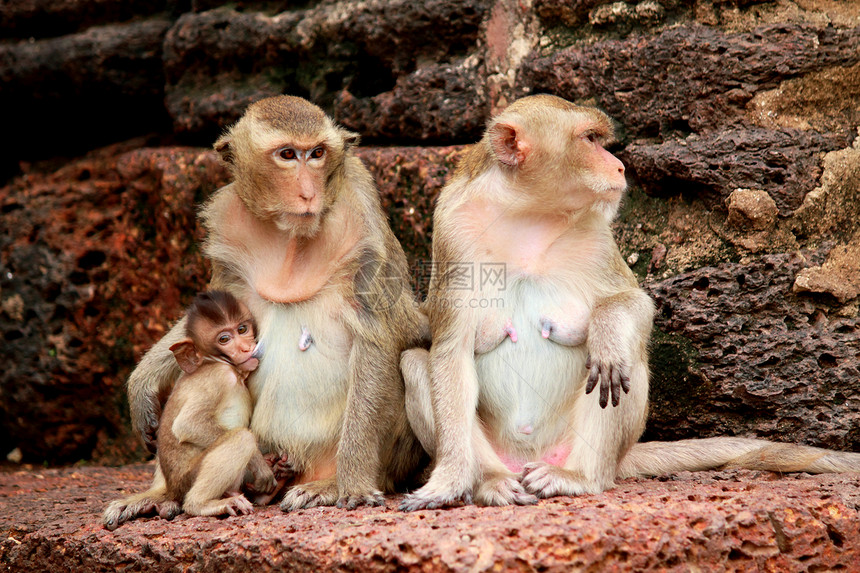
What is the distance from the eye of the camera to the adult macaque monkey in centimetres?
405

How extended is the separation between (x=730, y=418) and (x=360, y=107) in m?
2.58

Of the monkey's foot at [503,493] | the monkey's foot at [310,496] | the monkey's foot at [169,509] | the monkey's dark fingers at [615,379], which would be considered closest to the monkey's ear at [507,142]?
the monkey's dark fingers at [615,379]

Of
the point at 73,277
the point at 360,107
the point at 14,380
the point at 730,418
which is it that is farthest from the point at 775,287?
Answer: the point at 14,380

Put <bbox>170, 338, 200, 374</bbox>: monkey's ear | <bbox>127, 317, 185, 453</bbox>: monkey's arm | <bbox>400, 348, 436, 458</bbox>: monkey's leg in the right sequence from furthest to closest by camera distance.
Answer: <bbox>127, 317, 185, 453</bbox>: monkey's arm < <bbox>170, 338, 200, 374</bbox>: monkey's ear < <bbox>400, 348, 436, 458</bbox>: monkey's leg

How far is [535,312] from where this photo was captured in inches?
A: 159

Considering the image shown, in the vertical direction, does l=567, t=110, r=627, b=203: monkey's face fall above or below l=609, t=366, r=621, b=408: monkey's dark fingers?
above

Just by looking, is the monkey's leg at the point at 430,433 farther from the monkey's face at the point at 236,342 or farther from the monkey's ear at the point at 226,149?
the monkey's ear at the point at 226,149

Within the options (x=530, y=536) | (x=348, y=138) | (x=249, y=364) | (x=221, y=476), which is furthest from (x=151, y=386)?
(x=530, y=536)

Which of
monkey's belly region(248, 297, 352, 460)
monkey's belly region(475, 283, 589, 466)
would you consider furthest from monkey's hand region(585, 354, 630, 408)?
monkey's belly region(248, 297, 352, 460)

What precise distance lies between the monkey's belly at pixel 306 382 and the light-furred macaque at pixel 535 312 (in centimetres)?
36

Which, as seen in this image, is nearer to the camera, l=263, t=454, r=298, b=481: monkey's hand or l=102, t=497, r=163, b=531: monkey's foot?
l=102, t=497, r=163, b=531: monkey's foot

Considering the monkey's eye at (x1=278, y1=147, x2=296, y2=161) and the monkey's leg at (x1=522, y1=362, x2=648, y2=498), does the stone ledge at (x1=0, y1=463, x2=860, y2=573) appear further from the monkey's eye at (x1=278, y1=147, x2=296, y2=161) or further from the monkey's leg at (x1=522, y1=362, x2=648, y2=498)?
the monkey's eye at (x1=278, y1=147, x2=296, y2=161)

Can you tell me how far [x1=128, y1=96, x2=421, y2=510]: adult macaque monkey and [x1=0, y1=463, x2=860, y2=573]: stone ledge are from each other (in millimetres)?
387

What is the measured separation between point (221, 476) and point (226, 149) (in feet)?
4.76
